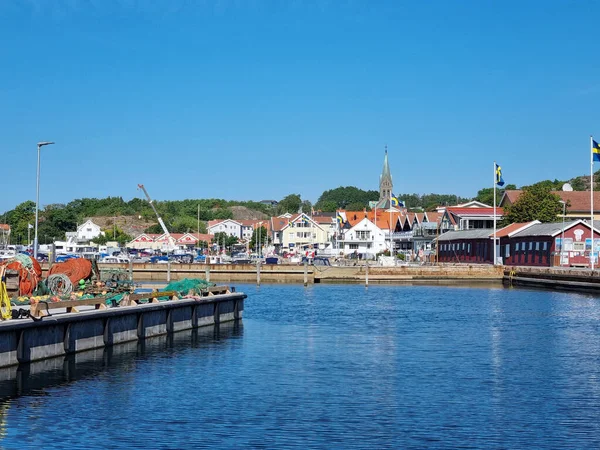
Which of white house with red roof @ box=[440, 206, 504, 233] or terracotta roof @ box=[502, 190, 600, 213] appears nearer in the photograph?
terracotta roof @ box=[502, 190, 600, 213]

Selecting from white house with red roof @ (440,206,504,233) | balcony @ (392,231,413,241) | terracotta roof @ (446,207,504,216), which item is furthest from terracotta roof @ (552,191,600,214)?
balcony @ (392,231,413,241)

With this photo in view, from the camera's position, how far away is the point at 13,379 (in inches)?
1171

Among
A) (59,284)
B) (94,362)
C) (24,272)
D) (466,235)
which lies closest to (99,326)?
(94,362)

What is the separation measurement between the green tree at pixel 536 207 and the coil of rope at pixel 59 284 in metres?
99.7

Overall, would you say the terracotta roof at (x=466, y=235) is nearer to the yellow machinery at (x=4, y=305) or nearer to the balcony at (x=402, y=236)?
the balcony at (x=402, y=236)

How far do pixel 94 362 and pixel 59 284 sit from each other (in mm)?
9700

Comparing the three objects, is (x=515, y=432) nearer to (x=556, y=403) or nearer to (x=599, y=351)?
(x=556, y=403)

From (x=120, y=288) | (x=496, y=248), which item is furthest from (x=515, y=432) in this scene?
(x=496, y=248)

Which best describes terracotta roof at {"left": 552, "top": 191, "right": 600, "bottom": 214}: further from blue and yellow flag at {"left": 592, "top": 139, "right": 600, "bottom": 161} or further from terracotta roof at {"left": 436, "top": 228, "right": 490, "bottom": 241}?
blue and yellow flag at {"left": 592, "top": 139, "right": 600, "bottom": 161}

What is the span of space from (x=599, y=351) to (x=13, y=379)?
2604 centimetres

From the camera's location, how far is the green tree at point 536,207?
132m

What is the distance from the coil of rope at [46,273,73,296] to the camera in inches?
1673

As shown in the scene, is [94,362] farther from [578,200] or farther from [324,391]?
[578,200]

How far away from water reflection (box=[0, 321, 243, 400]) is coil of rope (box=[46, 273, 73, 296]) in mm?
4609
